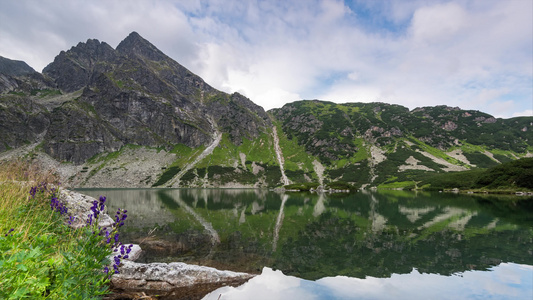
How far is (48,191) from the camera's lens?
1148 centimetres

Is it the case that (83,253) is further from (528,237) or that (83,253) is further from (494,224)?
(494,224)

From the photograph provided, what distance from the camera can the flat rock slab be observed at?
12.3 metres

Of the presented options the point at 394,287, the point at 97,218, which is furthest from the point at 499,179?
the point at 97,218

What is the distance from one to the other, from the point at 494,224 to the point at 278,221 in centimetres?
2875

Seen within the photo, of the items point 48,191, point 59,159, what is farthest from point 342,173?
point 59,159

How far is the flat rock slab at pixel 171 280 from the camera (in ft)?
40.4

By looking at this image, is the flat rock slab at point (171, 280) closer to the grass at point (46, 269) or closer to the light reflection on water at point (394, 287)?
the light reflection on water at point (394, 287)

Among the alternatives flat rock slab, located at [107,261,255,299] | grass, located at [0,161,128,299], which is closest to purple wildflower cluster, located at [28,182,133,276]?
grass, located at [0,161,128,299]

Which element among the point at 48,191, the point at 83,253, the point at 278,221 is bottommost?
the point at 278,221

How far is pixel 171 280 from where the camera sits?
13.4 m

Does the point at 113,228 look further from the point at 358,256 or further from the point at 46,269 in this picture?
the point at 358,256

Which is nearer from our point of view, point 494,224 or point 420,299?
point 420,299

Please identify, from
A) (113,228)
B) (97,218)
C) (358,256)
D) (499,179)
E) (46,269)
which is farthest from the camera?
(499,179)

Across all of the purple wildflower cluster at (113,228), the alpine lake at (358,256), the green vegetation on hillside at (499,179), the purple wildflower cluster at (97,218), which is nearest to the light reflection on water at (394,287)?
the alpine lake at (358,256)
